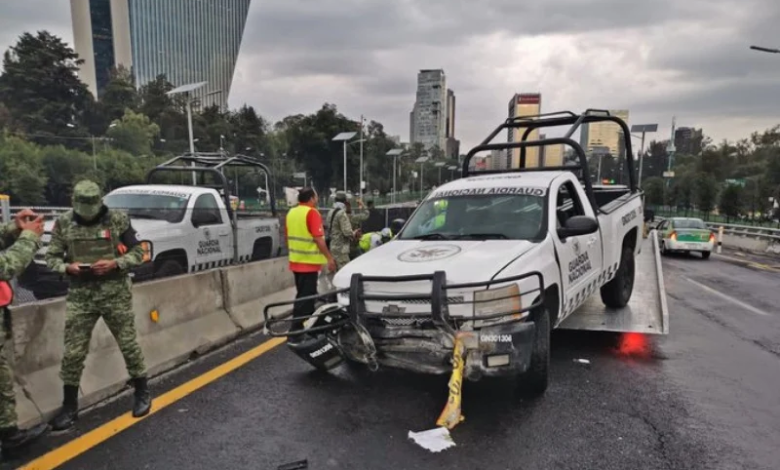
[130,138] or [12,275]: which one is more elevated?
[130,138]

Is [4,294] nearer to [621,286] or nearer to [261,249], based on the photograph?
[621,286]

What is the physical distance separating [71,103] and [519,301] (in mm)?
67798

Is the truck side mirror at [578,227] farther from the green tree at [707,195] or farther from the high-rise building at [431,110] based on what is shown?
the high-rise building at [431,110]

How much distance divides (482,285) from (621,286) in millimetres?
3670

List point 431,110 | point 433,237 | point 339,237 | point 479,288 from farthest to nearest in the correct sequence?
1. point 431,110
2. point 339,237
3. point 433,237
4. point 479,288

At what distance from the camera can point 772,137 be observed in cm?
5366

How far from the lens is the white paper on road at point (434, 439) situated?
3330 millimetres

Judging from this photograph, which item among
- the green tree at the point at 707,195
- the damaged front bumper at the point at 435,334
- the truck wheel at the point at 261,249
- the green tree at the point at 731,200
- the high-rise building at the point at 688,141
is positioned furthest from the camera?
the high-rise building at the point at 688,141

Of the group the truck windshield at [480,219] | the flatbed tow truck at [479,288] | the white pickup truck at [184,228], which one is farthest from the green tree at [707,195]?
the truck windshield at [480,219]

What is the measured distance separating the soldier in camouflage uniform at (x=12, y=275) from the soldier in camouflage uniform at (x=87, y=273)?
0.26 m

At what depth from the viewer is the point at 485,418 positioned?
3764 mm

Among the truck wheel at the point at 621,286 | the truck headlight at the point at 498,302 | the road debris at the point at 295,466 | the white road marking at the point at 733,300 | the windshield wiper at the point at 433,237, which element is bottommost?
the white road marking at the point at 733,300

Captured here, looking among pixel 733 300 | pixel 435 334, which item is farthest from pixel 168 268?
pixel 733 300

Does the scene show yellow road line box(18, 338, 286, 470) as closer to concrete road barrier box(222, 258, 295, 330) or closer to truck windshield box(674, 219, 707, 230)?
concrete road barrier box(222, 258, 295, 330)
